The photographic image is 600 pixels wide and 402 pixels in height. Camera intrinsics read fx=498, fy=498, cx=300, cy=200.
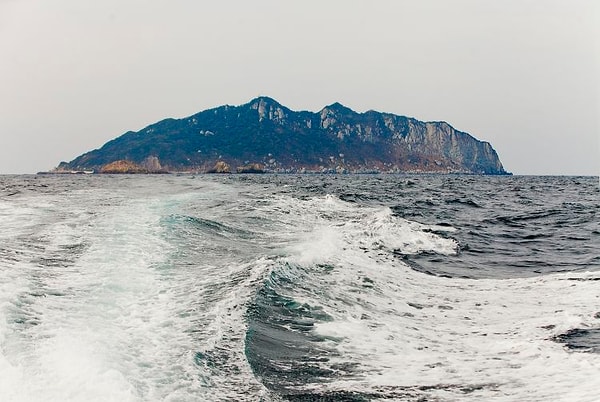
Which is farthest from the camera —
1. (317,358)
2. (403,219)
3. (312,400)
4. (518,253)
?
(403,219)

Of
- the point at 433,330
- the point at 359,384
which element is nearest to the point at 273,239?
the point at 433,330

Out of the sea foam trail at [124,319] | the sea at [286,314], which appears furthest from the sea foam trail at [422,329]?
the sea foam trail at [124,319]

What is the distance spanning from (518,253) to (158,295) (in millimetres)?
11958

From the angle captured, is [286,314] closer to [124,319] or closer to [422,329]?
[422,329]

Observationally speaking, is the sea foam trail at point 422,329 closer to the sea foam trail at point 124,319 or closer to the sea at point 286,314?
the sea at point 286,314

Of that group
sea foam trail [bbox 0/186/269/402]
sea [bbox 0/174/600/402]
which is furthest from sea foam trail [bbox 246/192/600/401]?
sea foam trail [bbox 0/186/269/402]

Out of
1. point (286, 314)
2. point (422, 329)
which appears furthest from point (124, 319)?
point (422, 329)

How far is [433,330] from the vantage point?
8812 mm

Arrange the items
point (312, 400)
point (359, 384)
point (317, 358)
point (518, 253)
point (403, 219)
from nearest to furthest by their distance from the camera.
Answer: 1. point (312, 400)
2. point (359, 384)
3. point (317, 358)
4. point (518, 253)
5. point (403, 219)

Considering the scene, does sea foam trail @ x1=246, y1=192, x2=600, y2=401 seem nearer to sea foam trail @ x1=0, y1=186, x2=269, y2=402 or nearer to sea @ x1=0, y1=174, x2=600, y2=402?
sea @ x1=0, y1=174, x2=600, y2=402

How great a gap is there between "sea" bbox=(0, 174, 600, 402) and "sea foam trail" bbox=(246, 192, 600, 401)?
1.5 inches

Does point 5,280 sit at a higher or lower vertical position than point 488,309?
higher

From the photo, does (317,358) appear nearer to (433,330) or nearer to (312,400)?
(312,400)

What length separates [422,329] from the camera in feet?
29.1
